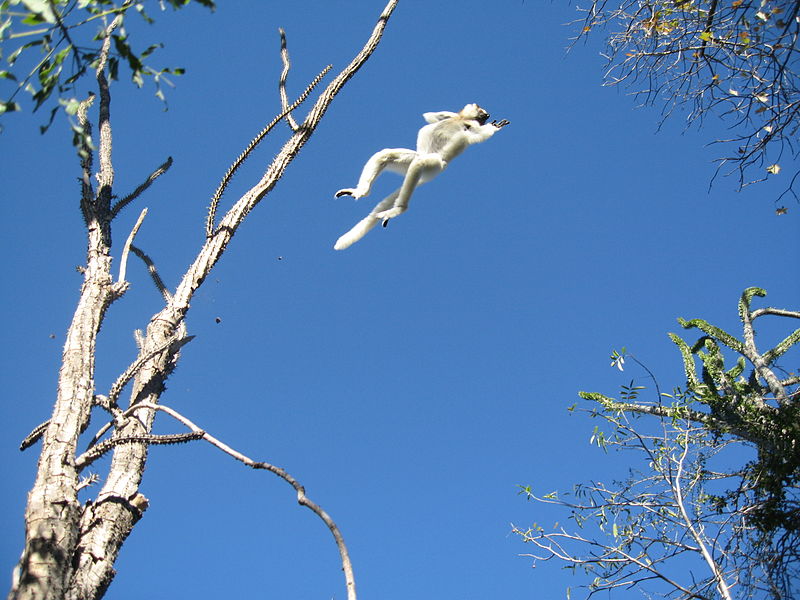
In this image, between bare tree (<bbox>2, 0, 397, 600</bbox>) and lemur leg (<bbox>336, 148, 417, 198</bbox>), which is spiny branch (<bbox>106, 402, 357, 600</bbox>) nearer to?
bare tree (<bbox>2, 0, 397, 600</bbox>)

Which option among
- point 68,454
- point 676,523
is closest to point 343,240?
point 68,454

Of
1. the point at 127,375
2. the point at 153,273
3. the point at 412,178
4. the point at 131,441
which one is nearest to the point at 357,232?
the point at 412,178

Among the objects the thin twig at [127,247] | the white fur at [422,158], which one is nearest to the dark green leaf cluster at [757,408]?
the white fur at [422,158]

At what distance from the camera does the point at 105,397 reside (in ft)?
13.0

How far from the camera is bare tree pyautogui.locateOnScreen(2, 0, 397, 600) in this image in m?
3.10

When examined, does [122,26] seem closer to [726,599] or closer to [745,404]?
[726,599]

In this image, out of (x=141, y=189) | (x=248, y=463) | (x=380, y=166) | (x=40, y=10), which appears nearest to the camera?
(x=40, y=10)

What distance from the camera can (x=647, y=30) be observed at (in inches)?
208

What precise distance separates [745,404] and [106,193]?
250 inches

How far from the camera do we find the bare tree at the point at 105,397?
3100 millimetres

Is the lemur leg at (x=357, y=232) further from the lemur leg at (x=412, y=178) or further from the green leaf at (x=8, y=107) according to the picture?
the green leaf at (x=8, y=107)

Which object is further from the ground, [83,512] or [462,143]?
[462,143]

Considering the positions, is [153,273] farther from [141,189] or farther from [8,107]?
[8,107]

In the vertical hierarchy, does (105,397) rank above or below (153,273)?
below
